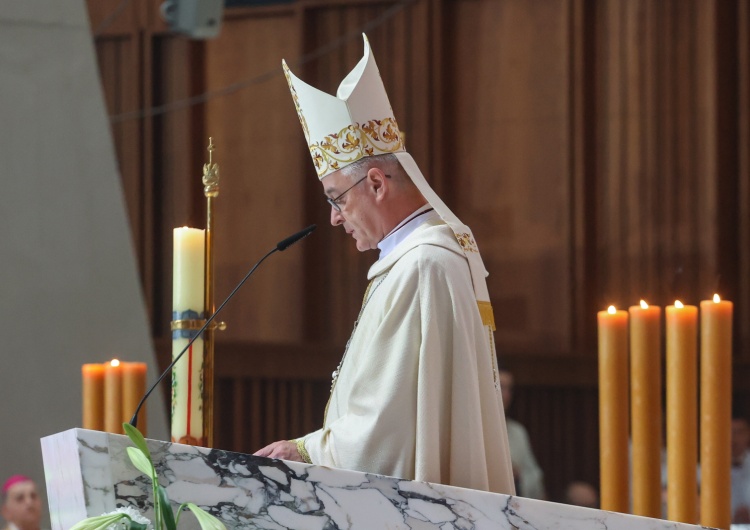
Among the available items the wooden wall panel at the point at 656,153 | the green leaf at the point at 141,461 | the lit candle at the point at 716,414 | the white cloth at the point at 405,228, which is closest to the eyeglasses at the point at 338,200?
the white cloth at the point at 405,228

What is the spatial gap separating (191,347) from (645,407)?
0.97 m

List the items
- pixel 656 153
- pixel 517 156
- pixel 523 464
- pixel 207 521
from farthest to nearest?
A: pixel 517 156 → pixel 656 153 → pixel 523 464 → pixel 207 521

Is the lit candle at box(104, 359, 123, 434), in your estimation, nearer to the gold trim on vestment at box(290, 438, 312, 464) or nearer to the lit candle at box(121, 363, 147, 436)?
the lit candle at box(121, 363, 147, 436)

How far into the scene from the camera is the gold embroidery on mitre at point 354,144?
2766 millimetres

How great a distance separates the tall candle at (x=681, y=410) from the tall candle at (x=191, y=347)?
38.0 inches

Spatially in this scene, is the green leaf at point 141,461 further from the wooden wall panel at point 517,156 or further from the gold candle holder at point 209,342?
the wooden wall panel at point 517,156

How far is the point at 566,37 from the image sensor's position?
20.1 ft

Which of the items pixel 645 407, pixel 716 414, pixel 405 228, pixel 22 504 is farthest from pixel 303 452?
pixel 22 504

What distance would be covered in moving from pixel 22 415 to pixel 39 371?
0.15 m

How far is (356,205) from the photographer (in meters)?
2.76

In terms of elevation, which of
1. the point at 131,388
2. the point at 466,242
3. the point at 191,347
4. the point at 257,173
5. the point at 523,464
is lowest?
the point at 523,464

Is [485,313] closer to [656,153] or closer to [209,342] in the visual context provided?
[209,342]

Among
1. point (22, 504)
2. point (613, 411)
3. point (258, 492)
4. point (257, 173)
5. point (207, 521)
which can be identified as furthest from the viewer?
point (257, 173)

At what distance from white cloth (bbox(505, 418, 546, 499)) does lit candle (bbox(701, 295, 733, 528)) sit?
2.88 meters
